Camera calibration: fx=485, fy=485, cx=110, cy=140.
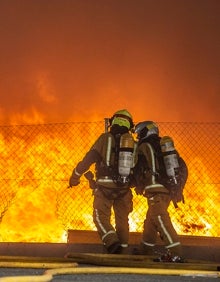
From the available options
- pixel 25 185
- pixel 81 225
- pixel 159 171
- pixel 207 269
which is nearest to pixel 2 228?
pixel 25 185

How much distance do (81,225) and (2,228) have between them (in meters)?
2.70

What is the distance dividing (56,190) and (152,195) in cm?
552

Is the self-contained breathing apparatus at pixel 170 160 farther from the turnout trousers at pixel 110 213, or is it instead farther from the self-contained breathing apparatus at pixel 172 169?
the turnout trousers at pixel 110 213

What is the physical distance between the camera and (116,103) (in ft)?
52.6

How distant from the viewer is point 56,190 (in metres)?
11.1

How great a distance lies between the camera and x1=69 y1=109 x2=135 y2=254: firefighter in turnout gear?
589 centimetres

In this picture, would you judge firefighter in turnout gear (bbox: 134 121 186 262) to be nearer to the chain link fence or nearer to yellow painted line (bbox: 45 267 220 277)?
yellow painted line (bbox: 45 267 220 277)

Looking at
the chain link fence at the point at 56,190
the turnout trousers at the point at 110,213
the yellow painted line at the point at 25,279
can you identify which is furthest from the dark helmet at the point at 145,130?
the yellow painted line at the point at 25,279

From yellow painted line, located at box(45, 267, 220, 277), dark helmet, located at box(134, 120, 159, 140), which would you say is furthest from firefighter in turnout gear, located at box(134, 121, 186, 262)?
yellow painted line, located at box(45, 267, 220, 277)

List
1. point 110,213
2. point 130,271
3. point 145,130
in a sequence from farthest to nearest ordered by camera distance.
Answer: point 145,130
point 110,213
point 130,271

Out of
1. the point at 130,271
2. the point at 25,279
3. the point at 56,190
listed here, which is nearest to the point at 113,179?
the point at 130,271

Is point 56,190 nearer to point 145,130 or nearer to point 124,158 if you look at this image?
point 145,130

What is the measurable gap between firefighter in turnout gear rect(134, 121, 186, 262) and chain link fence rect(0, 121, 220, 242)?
9.09 ft

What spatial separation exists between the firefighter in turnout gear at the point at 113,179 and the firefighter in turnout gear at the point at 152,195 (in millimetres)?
183
